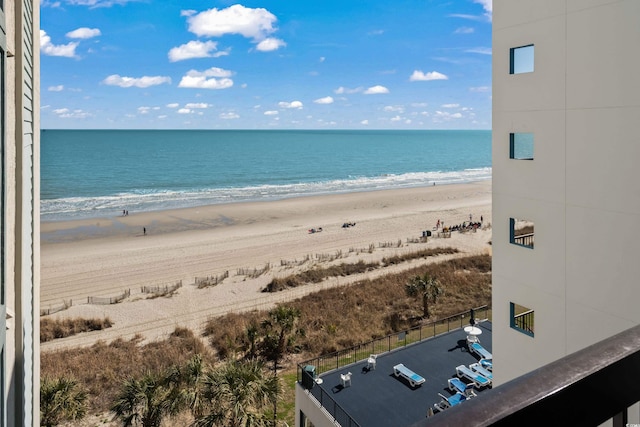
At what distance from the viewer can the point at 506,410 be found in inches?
37.7

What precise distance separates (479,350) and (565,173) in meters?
7.14

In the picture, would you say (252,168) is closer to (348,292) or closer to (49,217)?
(49,217)

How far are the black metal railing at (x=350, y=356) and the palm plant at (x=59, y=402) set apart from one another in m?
6.12

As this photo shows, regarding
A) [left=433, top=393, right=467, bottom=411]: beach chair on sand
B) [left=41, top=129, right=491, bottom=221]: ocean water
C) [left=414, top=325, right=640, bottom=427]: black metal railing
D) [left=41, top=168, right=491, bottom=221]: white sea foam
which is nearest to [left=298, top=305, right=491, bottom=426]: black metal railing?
[left=433, top=393, right=467, bottom=411]: beach chair on sand

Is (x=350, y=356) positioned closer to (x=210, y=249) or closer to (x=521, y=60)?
(x=521, y=60)

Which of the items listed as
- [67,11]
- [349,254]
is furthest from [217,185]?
[67,11]

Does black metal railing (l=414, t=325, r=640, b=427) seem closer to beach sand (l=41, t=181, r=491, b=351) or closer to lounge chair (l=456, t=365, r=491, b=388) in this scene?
lounge chair (l=456, t=365, r=491, b=388)

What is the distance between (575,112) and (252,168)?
85127 mm

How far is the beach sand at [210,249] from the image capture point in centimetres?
2292

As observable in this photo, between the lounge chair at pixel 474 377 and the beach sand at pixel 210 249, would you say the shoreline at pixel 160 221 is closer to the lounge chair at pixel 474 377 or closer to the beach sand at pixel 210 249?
the beach sand at pixel 210 249

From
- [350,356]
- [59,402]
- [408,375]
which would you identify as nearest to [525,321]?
[408,375]

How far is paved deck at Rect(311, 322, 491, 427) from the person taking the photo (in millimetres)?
10703

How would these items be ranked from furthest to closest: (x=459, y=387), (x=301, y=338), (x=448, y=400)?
1. (x=301, y=338)
2. (x=459, y=387)
3. (x=448, y=400)

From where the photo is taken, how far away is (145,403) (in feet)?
39.7
